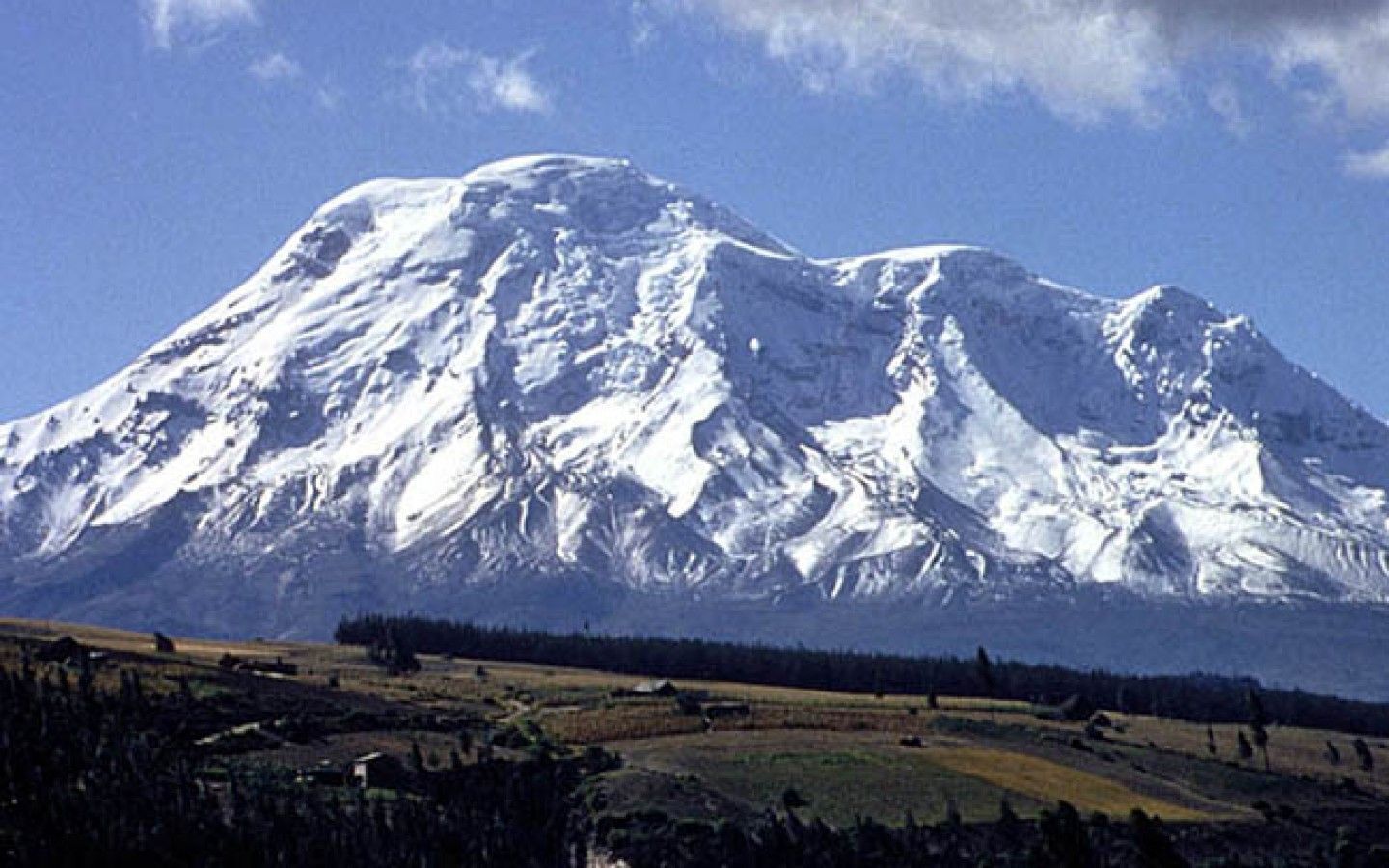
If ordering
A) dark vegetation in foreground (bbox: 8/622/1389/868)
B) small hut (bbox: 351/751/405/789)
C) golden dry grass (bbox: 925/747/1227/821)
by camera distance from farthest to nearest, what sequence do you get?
golden dry grass (bbox: 925/747/1227/821) → small hut (bbox: 351/751/405/789) → dark vegetation in foreground (bbox: 8/622/1389/868)

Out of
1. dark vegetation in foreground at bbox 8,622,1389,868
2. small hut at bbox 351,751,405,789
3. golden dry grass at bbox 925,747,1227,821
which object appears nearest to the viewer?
dark vegetation in foreground at bbox 8,622,1389,868

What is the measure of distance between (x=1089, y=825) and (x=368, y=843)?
55090mm

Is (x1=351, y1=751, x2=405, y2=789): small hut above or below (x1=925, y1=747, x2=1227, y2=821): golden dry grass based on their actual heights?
below

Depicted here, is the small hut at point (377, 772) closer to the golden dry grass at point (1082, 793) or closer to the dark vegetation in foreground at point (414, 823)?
the dark vegetation in foreground at point (414, 823)

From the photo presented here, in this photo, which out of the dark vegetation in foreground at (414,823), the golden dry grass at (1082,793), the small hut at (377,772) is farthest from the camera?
the golden dry grass at (1082,793)

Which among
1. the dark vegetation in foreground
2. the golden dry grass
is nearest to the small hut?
the dark vegetation in foreground

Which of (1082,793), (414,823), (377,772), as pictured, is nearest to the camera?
(414,823)

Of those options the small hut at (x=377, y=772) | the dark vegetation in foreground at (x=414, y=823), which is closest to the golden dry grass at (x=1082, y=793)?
the dark vegetation in foreground at (x=414, y=823)

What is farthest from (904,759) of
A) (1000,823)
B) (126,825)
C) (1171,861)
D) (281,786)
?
(126,825)

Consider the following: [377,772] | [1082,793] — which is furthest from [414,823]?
[1082,793]

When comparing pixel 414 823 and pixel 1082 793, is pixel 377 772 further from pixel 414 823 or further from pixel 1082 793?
pixel 1082 793

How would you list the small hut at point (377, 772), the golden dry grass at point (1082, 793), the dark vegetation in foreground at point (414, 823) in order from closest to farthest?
1. the dark vegetation in foreground at point (414, 823)
2. the small hut at point (377, 772)
3. the golden dry grass at point (1082, 793)

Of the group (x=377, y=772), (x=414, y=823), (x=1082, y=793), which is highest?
(x=1082, y=793)

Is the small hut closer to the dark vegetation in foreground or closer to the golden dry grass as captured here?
the dark vegetation in foreground
